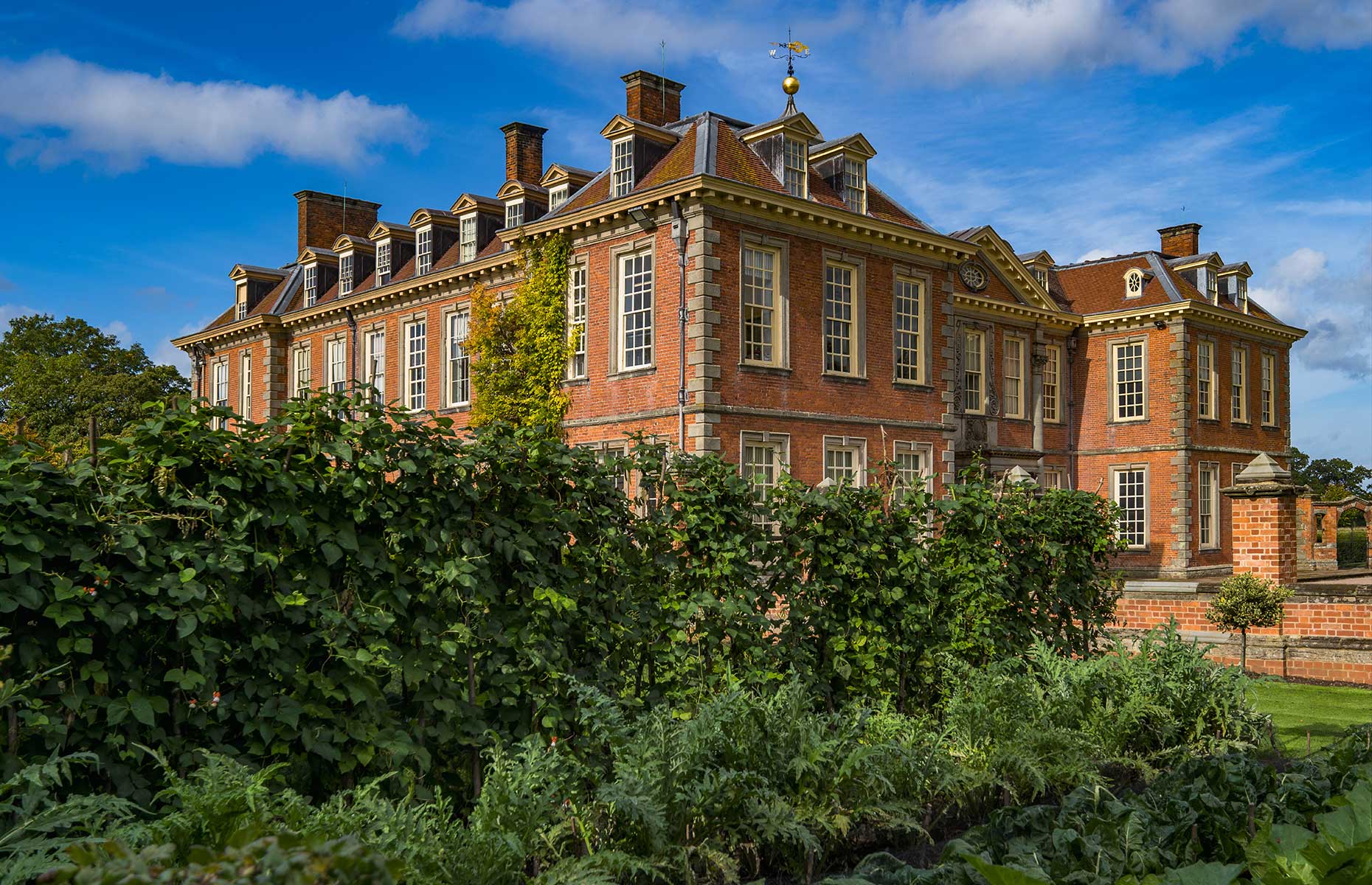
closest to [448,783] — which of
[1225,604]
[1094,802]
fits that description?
[1094,802]

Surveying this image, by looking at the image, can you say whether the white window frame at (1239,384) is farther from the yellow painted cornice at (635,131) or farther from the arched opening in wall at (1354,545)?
the yellow painted cornice at (635,131)

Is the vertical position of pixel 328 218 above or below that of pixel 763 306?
above

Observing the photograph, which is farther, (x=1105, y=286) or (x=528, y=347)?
(x=1105, y=286)

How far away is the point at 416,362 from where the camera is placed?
101 ft

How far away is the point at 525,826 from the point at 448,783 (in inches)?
49.3

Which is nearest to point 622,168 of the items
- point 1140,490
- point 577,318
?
point 577,318

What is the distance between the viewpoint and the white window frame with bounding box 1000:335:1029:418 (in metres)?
33.4

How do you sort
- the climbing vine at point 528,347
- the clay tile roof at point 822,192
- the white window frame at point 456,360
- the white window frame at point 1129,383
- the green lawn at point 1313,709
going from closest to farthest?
the green lawn at point 1313,709 → the clay tile roof at point 822,192 → the climbing vine at point 528,347 → the white window frame at point 456,360 → the white window frame at point 1129,383

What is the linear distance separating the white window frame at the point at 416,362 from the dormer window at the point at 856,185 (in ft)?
43.2

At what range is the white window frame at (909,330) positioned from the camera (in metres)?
25.0

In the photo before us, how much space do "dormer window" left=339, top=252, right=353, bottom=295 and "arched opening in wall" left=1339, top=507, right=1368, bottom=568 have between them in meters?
40.6

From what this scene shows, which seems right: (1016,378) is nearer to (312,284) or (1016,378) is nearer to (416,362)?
(416,362)

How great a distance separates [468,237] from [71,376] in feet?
87.5

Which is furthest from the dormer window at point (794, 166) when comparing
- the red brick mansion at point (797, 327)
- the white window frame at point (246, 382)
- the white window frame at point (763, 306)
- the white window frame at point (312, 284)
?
the white window frame at point (246, 382)
